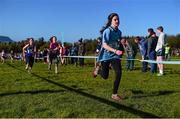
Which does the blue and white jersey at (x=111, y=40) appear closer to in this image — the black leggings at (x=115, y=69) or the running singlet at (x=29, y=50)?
the black leggings at (x=115, y=69)

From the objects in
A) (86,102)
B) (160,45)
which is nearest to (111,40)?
(86,102)

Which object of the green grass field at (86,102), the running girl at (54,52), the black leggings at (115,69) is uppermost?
the running girl at (54,52)

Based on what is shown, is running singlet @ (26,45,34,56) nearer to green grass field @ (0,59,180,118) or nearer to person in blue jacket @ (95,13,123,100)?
green grass field @ (0,59,180,118)

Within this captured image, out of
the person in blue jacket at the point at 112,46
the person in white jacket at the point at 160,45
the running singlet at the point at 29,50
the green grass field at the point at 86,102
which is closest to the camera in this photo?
the green grass field at the point at 86,102

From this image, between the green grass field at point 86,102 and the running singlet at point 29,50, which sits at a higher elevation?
the running singlet at point 29,50

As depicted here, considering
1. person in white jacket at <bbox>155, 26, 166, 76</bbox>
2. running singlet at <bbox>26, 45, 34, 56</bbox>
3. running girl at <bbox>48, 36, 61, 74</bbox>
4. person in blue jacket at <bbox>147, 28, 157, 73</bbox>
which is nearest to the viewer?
person in white jacket at <bbox>155, 26, 166, 76</bbox>

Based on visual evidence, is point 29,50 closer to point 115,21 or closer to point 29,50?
point 29,50

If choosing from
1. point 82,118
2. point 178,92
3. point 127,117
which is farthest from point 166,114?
point 178,92

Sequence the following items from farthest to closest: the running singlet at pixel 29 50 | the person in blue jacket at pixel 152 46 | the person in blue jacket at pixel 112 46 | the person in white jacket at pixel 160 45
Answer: the running singlet at pixel 29 50
the person in blue jacket at pixel 152 46
the person in white jacket at pixel 160 45
the person in blue jacket at pixel 112 46

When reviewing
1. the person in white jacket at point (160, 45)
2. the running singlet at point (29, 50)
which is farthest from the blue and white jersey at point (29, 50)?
the person in white jacket at point (160, 45)

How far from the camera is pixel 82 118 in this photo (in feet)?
23.7

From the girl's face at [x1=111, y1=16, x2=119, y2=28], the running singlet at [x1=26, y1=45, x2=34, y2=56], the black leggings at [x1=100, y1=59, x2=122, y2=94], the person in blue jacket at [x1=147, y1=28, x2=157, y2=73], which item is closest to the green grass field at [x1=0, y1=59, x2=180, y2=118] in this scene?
the black leggings at [x1=100, y1=59, x2=122, y2=94]

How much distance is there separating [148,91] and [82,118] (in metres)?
4.24

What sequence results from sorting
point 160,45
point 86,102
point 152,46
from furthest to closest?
point 152,46 < point 160,45 < point 86,102
